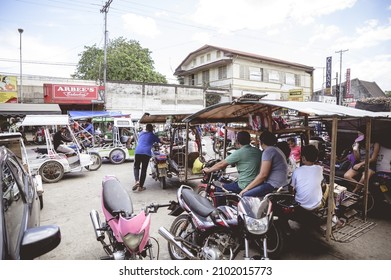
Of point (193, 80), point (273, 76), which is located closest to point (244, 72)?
point (273, 76)

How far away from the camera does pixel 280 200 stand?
10.0 feet

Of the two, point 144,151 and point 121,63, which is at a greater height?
point 121,63

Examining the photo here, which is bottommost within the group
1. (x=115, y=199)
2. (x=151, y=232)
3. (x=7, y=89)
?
(x=151, y=232)

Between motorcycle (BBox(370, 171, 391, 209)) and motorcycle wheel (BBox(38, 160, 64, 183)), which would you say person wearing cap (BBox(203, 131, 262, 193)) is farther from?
motorcycle wheel (BBox(38, 160, 64, 183))

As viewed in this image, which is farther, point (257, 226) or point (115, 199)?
point (115, 199)

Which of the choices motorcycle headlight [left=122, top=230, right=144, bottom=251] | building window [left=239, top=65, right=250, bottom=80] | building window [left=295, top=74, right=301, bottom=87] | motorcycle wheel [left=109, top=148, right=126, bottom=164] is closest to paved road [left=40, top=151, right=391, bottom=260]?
motorcycle headlight [left=122, top=230, right=144, bottom=251]

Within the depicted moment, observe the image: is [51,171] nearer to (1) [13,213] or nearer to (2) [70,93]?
(1) [13,213]

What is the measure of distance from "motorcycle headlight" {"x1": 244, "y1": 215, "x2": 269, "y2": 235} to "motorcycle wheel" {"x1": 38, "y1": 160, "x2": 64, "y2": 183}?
19.9 ft

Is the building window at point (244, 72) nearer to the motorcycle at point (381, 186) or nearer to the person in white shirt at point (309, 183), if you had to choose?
the motorcycle at point (381, 186)

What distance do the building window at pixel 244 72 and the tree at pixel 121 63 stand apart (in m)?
7.74

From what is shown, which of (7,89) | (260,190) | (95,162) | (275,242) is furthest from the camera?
(7,89)

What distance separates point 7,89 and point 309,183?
509 inches

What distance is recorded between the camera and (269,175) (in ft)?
10.6

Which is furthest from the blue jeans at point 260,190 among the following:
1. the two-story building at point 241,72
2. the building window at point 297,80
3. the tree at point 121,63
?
the building window at point 297,80
